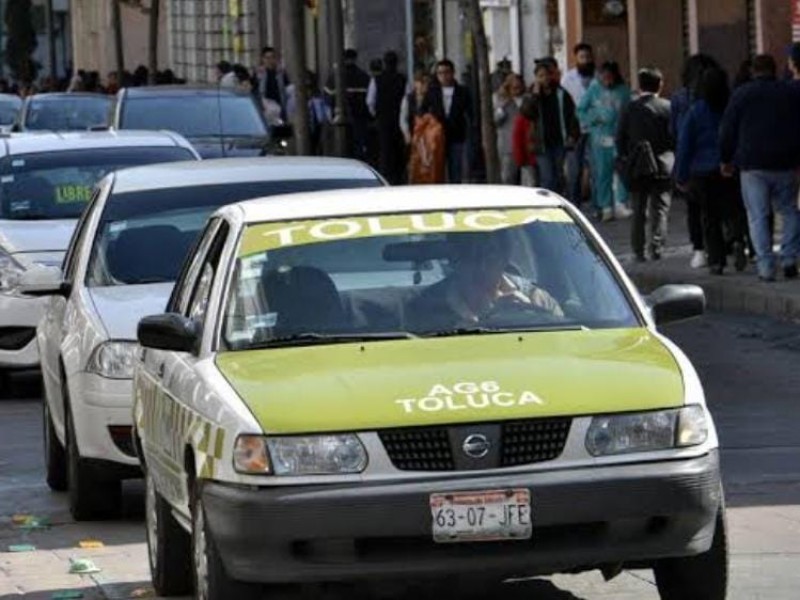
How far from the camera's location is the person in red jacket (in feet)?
99.3

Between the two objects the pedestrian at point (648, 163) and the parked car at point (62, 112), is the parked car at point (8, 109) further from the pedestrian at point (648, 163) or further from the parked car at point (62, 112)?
the pedestrian at point (648, 163)

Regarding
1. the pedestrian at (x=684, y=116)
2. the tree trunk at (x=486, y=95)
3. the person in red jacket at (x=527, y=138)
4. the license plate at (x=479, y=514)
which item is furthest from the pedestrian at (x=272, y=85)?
the license plate at (x=479, y=514)

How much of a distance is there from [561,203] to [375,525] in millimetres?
A: 2047

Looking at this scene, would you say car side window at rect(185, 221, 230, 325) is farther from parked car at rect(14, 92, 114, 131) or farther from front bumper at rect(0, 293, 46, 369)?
parked car at rect(14, 92, 114, 131)

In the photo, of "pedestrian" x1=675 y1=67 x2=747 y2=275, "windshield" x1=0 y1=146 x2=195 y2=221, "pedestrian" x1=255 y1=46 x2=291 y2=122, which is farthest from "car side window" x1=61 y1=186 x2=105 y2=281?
"pedestrian" x1=255 y1=46 x2=291 y2=122

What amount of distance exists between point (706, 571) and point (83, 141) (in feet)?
36.5

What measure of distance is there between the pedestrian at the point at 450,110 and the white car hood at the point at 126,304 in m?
20.0

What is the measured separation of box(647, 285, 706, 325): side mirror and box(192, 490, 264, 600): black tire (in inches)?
69.4

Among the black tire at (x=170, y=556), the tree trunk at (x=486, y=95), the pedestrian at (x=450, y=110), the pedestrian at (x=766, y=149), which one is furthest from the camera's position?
the pedestrian at (x=450, y=110)

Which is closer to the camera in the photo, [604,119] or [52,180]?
[52,180]

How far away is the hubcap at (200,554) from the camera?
8.70 meters

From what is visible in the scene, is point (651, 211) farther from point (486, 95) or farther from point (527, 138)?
point (527, 138)

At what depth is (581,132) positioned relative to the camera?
30516 millimetres

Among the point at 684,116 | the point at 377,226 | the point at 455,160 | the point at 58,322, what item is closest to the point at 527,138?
the point at 455,160
